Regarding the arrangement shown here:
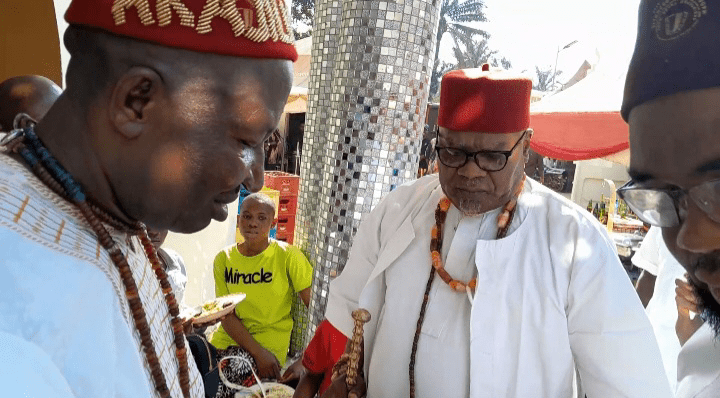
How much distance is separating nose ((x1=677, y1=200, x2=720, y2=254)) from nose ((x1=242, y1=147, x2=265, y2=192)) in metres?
0.79

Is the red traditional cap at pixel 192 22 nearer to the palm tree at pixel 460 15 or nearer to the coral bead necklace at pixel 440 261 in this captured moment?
the coral bead necklace at pixel 440 261

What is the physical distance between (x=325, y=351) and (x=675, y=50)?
1.98 metres

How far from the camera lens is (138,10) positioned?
861 mm

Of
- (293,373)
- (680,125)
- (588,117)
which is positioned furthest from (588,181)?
(680,125)

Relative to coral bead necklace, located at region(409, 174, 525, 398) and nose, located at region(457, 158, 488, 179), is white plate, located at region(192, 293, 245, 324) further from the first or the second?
nose, located at region(457, 158, 488, 179)

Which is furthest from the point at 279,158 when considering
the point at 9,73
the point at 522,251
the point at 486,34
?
the point at 486,34

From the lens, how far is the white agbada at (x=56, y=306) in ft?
2.30

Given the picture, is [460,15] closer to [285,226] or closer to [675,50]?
[285,226]

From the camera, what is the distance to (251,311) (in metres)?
3.84

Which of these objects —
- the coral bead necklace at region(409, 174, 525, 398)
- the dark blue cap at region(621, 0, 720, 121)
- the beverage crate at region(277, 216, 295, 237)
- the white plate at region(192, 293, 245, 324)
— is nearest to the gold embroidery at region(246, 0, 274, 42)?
the dark blue cap at region(621, 0, 720, 121)

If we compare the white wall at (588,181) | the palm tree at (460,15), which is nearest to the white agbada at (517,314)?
the white wall at (588,181)

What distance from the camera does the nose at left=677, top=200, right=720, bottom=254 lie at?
96cm

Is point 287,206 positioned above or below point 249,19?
below

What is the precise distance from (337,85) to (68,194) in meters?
2.71
